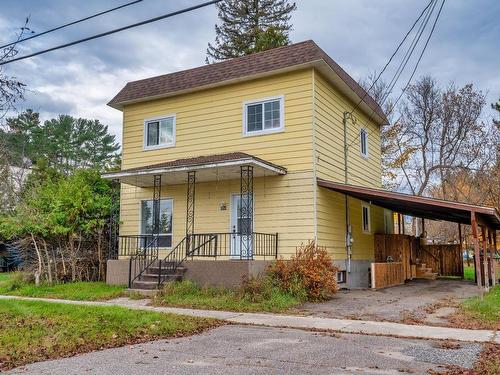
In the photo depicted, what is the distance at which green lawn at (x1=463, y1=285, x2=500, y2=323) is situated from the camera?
9.36 meters

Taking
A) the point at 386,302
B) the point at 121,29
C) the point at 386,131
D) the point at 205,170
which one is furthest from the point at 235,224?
the point at 386,131

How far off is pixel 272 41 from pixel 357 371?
99.7 feet

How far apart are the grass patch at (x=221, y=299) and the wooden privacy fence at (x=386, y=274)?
4467 mm

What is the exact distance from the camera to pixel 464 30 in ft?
32.2

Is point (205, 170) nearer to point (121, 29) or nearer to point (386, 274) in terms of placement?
point (121, 29)

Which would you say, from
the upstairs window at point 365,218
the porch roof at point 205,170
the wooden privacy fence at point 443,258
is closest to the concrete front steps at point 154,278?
the porch roof at point 205,170

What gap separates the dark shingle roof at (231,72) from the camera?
14602 millimetres

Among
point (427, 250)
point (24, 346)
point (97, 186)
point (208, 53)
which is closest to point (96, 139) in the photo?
point (208, 53)

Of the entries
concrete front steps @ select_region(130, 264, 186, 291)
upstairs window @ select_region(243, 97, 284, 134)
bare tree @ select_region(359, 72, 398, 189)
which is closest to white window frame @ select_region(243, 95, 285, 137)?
upstairs window @ select_region(243, 97, 284, 134)

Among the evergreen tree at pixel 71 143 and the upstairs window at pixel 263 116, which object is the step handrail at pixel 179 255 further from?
the evergreen tree at pixel 71 143

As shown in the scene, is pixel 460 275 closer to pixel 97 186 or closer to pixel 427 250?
pixel 427 250

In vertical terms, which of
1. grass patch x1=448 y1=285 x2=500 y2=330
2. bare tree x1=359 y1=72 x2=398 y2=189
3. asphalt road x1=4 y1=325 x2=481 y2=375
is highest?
bare tree x1=359 y1=72 x2=398 y2=189

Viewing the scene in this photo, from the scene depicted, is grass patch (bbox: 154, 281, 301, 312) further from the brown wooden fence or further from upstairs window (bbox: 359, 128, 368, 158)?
upstairs window (bbox: 359, 128, 368, 158)

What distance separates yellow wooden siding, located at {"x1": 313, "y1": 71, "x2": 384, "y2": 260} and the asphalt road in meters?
6.81
